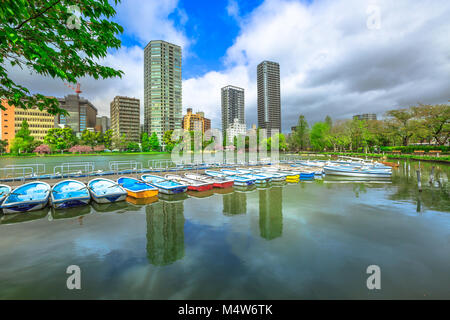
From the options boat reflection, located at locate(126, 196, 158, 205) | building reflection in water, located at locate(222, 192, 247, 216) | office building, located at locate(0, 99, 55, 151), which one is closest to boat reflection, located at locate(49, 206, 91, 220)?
boat reflection, located at locate(126, 196, 158, 205)

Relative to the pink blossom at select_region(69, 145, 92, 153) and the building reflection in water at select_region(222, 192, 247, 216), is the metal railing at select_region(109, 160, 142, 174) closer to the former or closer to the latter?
the building reflection in water at select_region(222, 192, 247, 216)

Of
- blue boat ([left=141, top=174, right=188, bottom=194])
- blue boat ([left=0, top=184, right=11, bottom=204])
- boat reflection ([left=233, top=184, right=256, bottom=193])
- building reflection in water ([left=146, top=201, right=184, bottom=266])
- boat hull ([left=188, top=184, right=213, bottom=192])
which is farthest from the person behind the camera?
boat reflection ([left=233, top=184, right=256, bottom=193])

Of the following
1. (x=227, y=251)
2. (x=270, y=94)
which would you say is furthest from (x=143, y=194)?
(x=270, y=94)

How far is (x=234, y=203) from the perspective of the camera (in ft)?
47.0

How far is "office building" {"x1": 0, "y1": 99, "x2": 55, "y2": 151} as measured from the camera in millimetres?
84438

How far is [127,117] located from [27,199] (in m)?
121

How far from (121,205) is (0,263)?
280 inches

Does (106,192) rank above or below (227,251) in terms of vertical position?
above

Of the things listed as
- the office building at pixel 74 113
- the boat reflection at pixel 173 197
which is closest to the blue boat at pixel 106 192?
the boat reflection at pixel 173 197

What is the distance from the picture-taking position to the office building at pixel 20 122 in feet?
277

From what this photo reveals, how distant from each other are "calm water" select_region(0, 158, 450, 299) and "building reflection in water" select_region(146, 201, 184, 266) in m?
0.05

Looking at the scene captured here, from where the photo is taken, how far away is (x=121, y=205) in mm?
13445

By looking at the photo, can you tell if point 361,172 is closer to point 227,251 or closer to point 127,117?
point 227,251
